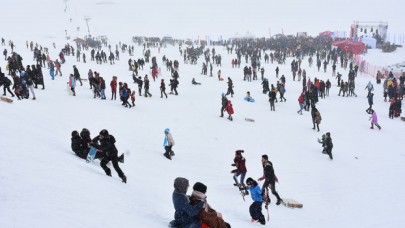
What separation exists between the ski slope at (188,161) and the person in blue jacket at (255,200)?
0.85 feet

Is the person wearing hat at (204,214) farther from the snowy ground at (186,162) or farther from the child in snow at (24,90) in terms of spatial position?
the child in snow at (24,90)

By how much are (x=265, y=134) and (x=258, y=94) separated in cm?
832

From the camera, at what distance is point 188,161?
952 cm

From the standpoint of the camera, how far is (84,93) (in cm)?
1655

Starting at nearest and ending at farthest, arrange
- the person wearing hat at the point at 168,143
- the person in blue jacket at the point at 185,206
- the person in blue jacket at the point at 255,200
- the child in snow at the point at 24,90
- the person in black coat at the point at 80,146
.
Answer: the person in blue jacket at the point at 185,206
the person in blue jacket at the point at 255,200
the person in black coat at the point at 80,146
the person wearing hat at the point at 168,143
the child in snow at the point at 24,90

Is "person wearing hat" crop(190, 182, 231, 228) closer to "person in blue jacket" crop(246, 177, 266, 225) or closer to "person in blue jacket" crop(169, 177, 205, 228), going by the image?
"person in blue jacket" crop(169, 177, 205, 228)

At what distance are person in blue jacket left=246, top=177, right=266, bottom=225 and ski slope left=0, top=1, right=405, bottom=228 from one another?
0.26 meters

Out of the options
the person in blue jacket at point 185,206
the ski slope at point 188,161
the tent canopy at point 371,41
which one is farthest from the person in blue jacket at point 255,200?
the tent canopy at point 371,41

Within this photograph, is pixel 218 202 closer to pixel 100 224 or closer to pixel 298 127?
pixel 100 224

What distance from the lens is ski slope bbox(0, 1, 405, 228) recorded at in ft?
14.8

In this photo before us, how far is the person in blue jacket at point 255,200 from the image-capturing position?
17.9ft

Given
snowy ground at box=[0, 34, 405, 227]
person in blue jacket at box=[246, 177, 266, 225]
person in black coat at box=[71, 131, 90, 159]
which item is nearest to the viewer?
snowy ground at box=[0, 34, 405, 227]

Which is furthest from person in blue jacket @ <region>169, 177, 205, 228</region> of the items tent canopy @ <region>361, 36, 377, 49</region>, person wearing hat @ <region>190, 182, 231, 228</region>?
tent canopy @ <region>361, 36, 377, 49</region>

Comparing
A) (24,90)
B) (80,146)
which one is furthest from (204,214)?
(24,90)
